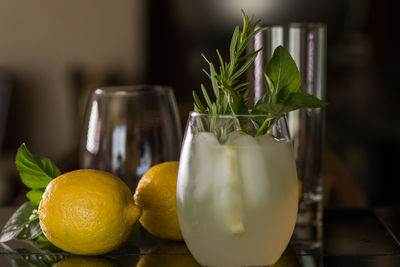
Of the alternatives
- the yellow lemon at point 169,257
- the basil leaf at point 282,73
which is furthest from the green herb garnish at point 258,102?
the yellow lemon at point 169,257

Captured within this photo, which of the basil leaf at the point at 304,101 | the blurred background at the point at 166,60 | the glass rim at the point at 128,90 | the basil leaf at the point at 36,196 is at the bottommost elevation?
the blurred background at the point at 166,60

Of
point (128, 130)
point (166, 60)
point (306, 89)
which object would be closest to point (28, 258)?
point (128, 130)

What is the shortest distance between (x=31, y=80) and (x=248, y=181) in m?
2.55

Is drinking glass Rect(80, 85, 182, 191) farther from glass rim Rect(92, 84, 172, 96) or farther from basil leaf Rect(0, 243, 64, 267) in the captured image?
basil leaf Rect(0, 243, 64, 267)

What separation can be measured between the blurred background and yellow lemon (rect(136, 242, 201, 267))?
2.21 meters

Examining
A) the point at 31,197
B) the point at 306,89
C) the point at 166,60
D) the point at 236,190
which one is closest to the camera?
the point at 236,190

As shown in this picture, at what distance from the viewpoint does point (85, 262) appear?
0.51 metres

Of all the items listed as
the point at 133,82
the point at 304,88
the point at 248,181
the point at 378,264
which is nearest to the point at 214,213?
the point at 248,181

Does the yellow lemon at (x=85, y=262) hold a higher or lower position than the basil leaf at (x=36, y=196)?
lower

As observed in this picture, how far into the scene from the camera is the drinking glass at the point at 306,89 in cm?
65

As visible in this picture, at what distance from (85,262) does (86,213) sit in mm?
42

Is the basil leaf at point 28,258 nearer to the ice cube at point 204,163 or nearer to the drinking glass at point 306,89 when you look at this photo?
the ice cube at point 204,163

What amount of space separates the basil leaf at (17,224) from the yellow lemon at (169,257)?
115 mm

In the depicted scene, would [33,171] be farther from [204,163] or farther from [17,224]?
[204,163]
